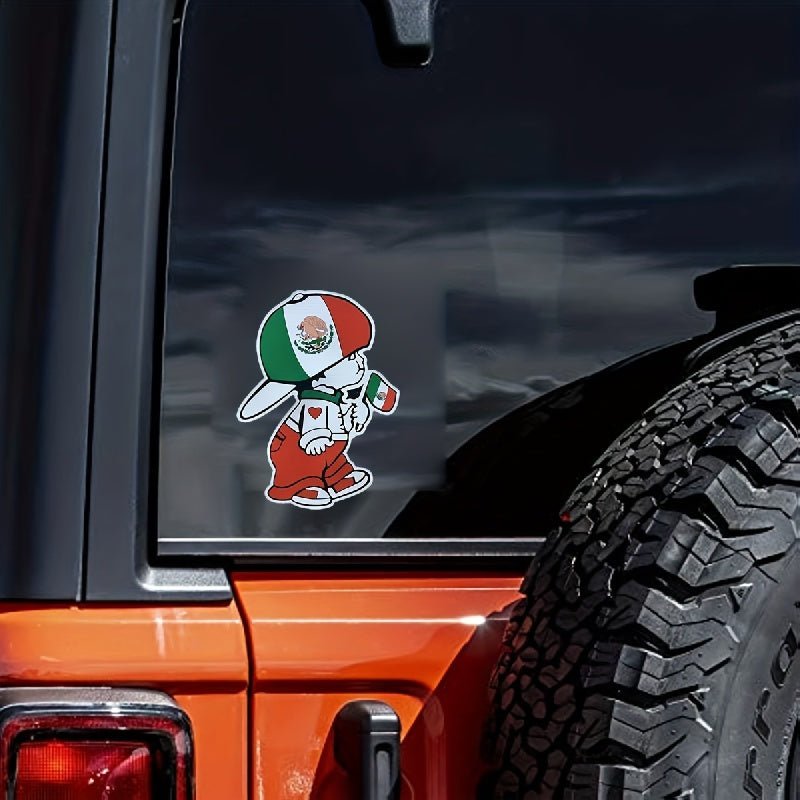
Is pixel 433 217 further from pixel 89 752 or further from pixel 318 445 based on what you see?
pixel 89 752

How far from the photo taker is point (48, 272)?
6.63ft

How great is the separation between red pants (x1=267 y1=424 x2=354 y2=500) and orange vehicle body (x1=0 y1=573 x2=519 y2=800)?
12 centimetres

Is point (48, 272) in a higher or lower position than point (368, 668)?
higher

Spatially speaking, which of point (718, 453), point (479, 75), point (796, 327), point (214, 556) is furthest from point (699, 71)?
point (214, 556)

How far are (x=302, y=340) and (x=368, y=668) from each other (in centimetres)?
45

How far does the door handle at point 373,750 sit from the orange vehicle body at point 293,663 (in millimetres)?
41

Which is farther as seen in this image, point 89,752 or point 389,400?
point 389,400

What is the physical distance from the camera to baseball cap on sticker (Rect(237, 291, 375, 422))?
2.16 metres

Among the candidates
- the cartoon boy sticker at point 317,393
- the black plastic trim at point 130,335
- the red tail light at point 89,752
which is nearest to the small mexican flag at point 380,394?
the cartoon boy sticker at point 317,393

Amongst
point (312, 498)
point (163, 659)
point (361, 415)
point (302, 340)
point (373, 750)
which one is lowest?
point (373, 750)

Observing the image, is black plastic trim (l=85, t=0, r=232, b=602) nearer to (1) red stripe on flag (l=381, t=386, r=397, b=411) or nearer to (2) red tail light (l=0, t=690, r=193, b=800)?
(2) red tail light (l=0, t=690, r=193, b=800)

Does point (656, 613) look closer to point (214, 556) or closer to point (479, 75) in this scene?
point (214, 556)

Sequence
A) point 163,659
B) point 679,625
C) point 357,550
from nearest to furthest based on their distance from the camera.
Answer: point 679,625
point 163,659
point 357,550

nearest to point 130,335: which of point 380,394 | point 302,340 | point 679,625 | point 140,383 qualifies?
point 140,383
